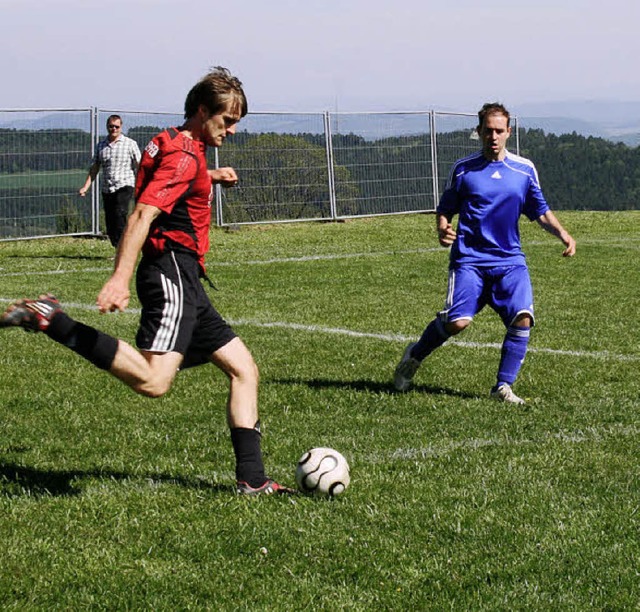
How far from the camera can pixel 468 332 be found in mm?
11305

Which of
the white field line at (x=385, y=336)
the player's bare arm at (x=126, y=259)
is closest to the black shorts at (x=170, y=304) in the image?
the player's bare arm at (x=126, y=259)

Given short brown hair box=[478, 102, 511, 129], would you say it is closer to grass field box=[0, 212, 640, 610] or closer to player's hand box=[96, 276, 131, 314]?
grass field box=[0, 212, 640, 610]

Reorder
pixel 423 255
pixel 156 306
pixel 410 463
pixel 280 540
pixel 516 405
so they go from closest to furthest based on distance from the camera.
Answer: pixel 280 540
pixel 156 306
pixel 410 463
pixel 516 405
pixel 423 255

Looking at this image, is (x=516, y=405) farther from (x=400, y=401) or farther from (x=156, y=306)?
(x=156, y=306)

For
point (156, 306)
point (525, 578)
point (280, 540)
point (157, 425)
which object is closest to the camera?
point (525, 578)

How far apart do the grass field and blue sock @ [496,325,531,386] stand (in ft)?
0.72

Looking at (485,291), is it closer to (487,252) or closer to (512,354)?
(487,252)

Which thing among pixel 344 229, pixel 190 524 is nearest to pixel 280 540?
pixel 190 524

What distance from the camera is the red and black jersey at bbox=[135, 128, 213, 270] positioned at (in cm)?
526

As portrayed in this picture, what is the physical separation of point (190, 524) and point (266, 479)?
24.0 inches

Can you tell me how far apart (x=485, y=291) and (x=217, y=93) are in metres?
3.52

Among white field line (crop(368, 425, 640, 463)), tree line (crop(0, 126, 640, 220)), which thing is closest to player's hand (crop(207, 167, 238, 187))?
white field line (crop(368, 425, 640, 463))

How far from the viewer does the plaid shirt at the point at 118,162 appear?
58.1ft

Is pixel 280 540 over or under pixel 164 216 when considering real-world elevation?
under
